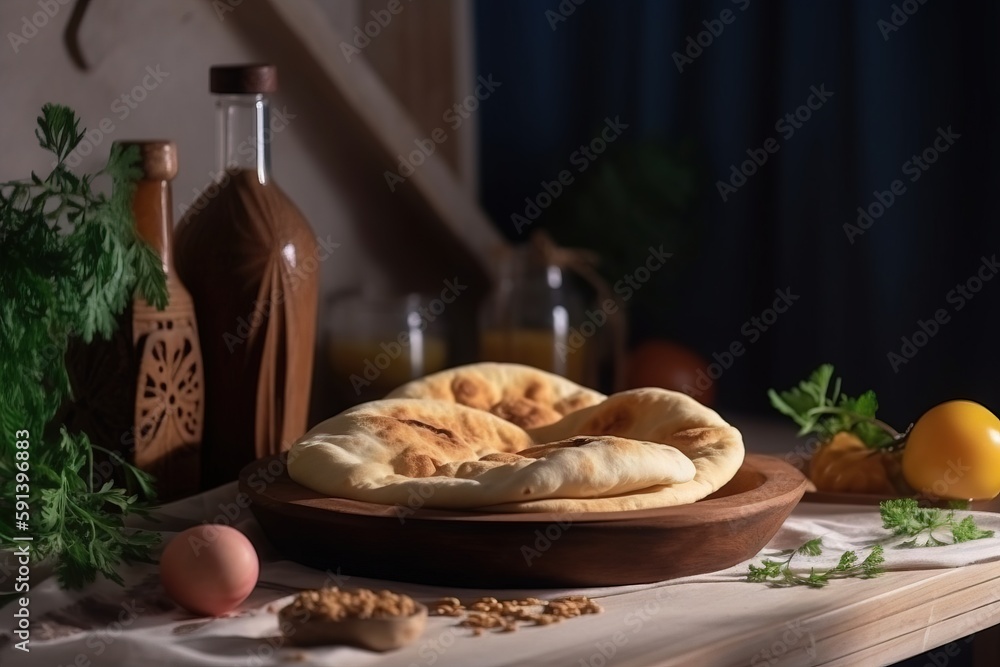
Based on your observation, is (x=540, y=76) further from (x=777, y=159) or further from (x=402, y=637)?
(x=402, y=637)

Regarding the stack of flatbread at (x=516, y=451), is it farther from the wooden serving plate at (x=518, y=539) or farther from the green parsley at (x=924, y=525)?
the green parsley at (x=924, y=525)

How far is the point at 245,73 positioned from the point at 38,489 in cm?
51

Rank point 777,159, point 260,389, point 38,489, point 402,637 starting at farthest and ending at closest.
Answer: point 777,159 < point 260,389 < point 38,489 < point 402,637

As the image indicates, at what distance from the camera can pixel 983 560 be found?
3.34 feet

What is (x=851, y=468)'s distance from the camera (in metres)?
1.26

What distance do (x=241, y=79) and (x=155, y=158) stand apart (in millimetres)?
133

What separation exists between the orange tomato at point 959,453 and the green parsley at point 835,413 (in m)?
0.09

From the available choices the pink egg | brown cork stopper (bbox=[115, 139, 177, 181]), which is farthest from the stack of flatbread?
brown cork stopper (bbox=[115, 139, 177, 181])

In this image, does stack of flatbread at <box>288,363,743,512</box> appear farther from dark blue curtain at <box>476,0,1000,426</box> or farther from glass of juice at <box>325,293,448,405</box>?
dark blue curtain at <box>476,0,1000,426</box>

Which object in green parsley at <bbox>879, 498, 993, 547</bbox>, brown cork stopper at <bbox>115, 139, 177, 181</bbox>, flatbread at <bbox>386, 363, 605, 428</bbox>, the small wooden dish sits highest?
brown cork stopper at <bbox>115, 139, 177, 181</bbox>

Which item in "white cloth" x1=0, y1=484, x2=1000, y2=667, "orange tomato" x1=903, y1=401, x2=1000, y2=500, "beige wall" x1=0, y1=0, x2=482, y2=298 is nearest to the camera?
"white cloth" x1=0, y1=484, x2=1000, y2=667

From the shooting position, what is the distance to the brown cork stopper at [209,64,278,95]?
1284 millimetres

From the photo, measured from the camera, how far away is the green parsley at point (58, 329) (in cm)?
99

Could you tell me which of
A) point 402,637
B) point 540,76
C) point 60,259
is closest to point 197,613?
point 402,637
